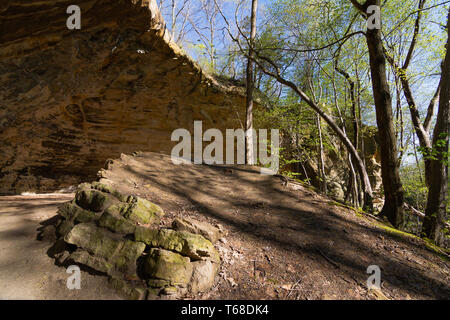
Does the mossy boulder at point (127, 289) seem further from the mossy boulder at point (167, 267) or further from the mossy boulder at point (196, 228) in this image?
the mossy boulder at point (196, 228)

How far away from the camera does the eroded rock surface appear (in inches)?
63.5

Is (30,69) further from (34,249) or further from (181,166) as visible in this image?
(34,249)

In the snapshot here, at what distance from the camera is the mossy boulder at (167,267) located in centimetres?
162

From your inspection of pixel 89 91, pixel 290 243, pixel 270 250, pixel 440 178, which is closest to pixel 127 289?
pixel 270 250

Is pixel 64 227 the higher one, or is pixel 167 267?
pixel 64 227

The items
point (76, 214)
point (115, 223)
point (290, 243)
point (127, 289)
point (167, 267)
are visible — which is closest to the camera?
point (127, 289)

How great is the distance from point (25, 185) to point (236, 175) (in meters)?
9.27

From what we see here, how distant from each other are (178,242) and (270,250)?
3.46 feet

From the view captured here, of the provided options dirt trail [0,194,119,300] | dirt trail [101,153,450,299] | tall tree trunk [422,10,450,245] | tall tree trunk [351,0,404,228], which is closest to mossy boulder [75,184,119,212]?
dirt trail [0,194,119,300]

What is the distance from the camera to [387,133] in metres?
3.41

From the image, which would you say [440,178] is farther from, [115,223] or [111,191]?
[111,191]

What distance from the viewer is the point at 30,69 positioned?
20.7ft

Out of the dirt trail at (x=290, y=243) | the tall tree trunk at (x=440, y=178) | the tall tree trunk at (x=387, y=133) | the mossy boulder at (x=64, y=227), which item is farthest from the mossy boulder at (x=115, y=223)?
the tall tree trunk at (x=440, y=178)

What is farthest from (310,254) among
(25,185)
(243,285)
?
(25,185)
